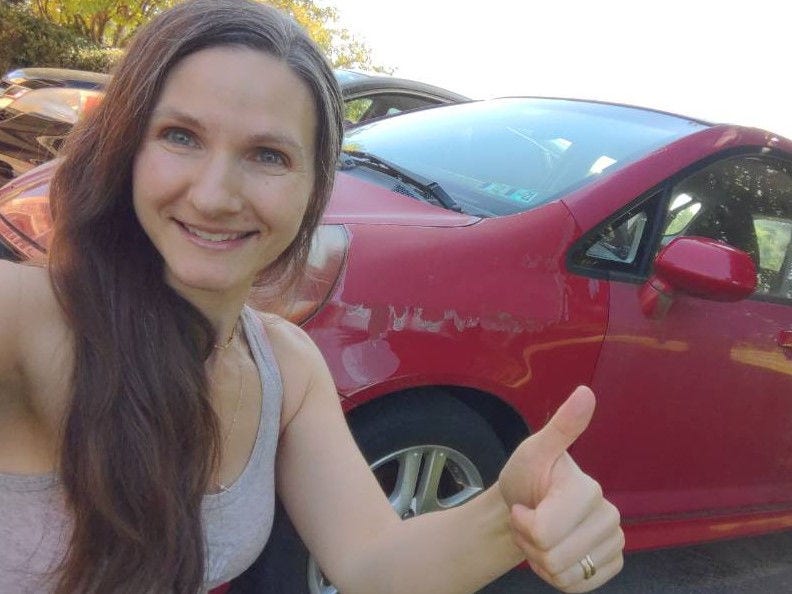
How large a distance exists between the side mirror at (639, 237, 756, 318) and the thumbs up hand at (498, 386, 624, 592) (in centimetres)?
143

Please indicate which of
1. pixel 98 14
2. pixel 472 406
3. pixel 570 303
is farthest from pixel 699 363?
pixel 98 14

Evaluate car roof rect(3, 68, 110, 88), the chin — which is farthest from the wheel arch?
car roof rect(3, 68, 110, 88)

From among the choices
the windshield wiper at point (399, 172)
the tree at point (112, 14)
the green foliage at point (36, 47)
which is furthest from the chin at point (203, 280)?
the green foliage at point (36, 47)

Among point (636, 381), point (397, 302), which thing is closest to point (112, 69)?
point (397, 302)

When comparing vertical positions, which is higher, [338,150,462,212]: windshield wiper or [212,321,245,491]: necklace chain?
[212,321,245,491]: necklace chain

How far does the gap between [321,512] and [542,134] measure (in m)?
1.89

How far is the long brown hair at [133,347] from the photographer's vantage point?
110cm

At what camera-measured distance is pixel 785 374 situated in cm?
283

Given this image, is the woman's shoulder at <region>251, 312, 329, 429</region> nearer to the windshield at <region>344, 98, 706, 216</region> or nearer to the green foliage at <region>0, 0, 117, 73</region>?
the windshield at <region>344, 98, 706, 216</region>

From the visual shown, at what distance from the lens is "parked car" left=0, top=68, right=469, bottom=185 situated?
366cm

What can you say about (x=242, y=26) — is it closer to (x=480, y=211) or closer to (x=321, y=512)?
(x=321, y=512)

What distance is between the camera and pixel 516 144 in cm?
293

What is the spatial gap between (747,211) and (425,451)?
148 cm

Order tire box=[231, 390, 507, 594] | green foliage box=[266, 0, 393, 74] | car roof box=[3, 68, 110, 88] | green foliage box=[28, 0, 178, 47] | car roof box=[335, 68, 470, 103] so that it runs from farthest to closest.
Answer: green foliage box=[266, 0, 393, 74] < green foliage box=[28, 0, 178, 47] < car roof box=[3, 68, 110, 88] < car roof box=[335, 68, 470, 103] < tire box=[231, 390, 507, 594]
